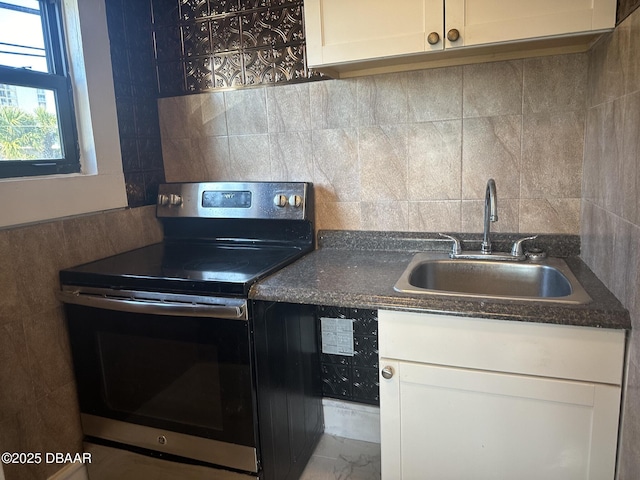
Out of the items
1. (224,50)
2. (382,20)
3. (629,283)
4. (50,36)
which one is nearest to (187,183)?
(224,50)

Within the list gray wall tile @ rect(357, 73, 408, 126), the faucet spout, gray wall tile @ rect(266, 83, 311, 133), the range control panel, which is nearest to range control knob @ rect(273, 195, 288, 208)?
the range control panel

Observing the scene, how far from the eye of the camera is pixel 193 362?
1.39m

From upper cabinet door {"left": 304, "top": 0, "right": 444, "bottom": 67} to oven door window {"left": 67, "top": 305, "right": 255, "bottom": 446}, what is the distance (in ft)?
2.96

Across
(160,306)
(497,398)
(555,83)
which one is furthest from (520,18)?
(160,306)

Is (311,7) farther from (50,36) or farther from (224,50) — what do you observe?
(50,36)

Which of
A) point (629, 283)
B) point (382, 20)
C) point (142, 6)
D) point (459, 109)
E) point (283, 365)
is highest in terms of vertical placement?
point (142, 6)

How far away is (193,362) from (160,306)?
0.20m

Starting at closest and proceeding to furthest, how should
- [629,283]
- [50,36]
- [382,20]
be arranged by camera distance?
[629,283] < [382,20] < [50,36]

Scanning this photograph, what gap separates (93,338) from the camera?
1522mm

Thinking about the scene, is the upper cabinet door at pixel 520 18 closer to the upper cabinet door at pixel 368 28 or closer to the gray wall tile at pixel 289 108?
the upper cabinet door at pixel 368 28

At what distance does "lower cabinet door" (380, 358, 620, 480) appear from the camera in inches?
43.9

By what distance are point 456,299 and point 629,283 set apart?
0.38 m

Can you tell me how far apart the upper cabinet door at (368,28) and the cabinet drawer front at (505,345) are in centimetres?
80

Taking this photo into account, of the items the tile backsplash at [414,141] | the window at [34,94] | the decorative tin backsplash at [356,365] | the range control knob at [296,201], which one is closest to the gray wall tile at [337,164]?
the tile backsplash at [414,141]
